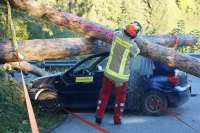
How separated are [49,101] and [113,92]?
164 cm

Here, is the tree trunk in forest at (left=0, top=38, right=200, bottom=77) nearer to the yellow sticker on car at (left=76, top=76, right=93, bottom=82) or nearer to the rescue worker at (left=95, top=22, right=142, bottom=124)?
the rescue worker at (left=95, top=22, right=142, bottom=124)

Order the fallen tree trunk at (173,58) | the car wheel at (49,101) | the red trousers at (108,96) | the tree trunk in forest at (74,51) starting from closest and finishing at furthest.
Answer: the tree trunk in forest at (74,51) → the fallen tree trunk at (173,58) → the red trousers at (108,96) → the car wheel at (49,101)

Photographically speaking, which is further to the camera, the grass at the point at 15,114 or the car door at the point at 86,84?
the car door at the point at 86,84

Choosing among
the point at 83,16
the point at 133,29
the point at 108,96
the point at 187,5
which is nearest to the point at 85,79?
the point at 108,96

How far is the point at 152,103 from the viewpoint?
9062 millimetres

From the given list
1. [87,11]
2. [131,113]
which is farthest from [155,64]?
[87,11]

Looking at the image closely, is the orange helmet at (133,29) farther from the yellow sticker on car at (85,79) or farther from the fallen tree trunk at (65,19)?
the yellow sticker on car at (85,79)

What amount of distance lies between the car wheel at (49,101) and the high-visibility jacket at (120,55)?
2152 mm

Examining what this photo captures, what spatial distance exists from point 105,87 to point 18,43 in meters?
2.03

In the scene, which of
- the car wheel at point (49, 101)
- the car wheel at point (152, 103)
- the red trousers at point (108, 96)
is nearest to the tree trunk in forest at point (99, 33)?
the red trousers at point (108, 96)

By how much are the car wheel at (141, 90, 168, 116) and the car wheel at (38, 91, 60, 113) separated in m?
2.13

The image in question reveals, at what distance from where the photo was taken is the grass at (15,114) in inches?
293

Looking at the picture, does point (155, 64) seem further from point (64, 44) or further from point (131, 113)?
point (64, 44)

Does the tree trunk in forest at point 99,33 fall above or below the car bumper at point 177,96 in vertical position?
above
